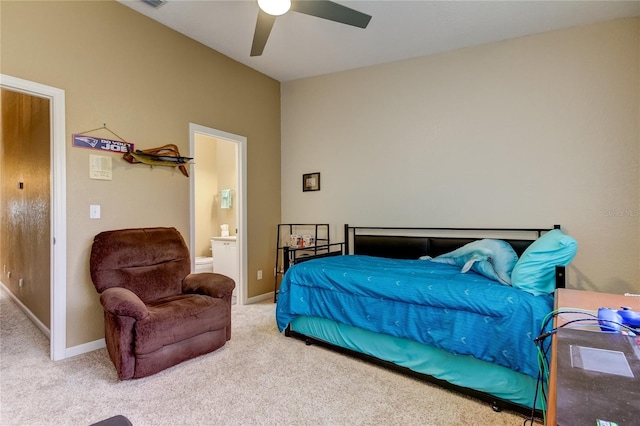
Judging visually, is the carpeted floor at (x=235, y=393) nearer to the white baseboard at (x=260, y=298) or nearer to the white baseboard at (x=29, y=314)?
the white baseboard at (x=29, y=314)

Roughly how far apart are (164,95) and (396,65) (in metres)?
2.39

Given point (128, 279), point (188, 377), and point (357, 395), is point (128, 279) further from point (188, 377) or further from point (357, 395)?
point (357, 395)

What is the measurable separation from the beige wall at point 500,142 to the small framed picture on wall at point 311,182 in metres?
0.08

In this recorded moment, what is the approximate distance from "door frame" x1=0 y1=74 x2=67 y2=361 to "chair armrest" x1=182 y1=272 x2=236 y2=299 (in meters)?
0.85

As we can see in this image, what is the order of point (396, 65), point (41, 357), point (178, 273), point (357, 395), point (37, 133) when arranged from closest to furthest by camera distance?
point (357, 395)
point (41, 357)
point (178, 273)
point (37, 133)
point (396, 65)

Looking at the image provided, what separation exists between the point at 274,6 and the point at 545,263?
2.26 m

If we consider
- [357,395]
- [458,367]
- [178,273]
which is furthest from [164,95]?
[458,367]

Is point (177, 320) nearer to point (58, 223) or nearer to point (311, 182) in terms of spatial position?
point (58, 223)

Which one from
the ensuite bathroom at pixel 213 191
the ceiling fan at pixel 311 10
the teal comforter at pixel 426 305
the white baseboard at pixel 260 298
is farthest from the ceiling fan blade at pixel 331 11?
the white baseboard at pixel 260 298

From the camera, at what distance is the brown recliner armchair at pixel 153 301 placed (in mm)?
2061

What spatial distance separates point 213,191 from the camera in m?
5.07

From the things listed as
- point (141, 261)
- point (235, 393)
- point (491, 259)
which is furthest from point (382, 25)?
point (235, 393)

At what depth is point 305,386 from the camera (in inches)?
81.4

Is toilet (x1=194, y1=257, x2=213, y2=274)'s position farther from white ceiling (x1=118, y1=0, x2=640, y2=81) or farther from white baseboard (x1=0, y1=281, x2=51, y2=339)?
white ceiling (x1=118, y1=0, x2=640, y2=81)
